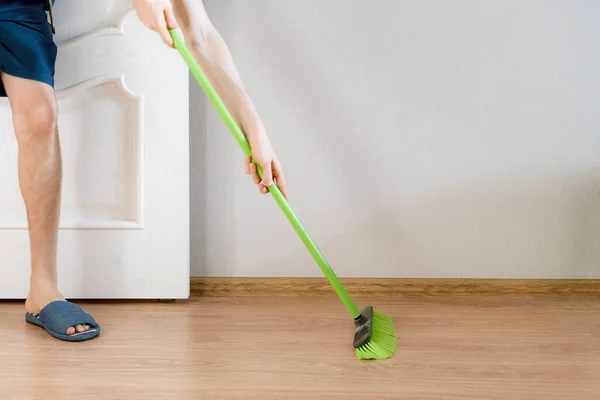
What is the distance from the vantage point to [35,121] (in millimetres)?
1508

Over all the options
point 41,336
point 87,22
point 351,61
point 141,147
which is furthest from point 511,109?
point 41,336

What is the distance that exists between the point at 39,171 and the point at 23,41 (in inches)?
10.7

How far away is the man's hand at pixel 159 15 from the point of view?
1153 mm

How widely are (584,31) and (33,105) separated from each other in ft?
4.22

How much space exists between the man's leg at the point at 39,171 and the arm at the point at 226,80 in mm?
391

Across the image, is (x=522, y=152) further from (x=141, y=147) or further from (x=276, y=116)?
(x=141, y=147)

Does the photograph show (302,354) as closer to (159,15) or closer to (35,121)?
(159,15)

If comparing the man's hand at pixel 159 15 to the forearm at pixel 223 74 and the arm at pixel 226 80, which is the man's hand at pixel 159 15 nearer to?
the arm at pixel 226 80

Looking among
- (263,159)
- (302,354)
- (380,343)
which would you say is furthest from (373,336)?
(263,159)

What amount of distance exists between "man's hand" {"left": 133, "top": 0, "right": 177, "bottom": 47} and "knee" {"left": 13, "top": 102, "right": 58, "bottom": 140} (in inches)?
17.2

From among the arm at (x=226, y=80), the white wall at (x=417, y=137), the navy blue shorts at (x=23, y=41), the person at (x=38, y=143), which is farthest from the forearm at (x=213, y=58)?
the white wall at (x=417, y=137)

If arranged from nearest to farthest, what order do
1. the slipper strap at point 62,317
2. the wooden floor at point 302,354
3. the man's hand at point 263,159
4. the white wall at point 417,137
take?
the wooden floor at point 302,354, the man's hand at point 263,159, the slipper strap at point 62,317, the white wall at point 417,137

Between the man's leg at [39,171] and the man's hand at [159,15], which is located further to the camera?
the man's leg at [39,171]

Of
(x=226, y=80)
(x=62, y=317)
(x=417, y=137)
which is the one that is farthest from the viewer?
(x=417, y=137)
